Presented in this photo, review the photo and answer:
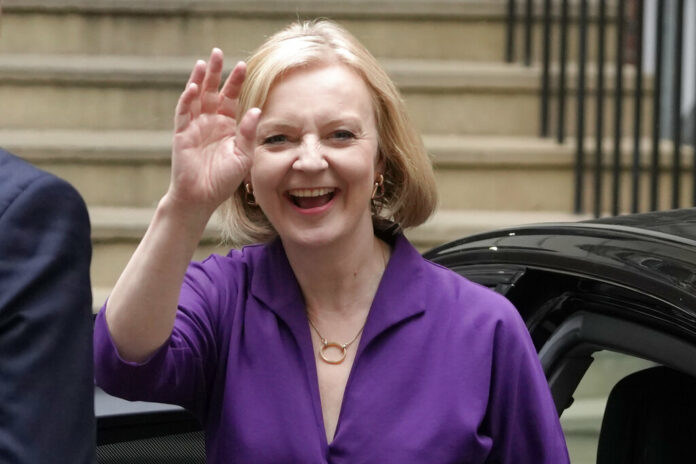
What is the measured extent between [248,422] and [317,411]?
10 centimetres

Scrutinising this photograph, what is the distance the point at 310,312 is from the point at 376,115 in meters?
0.34

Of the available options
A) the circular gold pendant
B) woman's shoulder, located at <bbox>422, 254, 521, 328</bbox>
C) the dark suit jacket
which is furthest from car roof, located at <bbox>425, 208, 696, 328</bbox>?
the dark suit jacket

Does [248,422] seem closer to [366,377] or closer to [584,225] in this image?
[366,377]

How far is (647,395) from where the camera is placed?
204 cm

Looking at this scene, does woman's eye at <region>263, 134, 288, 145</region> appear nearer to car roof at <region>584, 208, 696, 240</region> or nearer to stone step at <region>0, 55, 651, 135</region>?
car roof at <region>584, 208, 696, 240</region>

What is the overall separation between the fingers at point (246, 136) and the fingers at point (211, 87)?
5 centimetres

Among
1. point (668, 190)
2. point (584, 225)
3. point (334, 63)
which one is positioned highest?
point (334, 63)

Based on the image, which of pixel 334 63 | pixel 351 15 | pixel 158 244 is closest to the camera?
pixel 158 244

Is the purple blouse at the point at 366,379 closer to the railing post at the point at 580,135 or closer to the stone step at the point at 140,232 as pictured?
the stone step at the point at 140,232

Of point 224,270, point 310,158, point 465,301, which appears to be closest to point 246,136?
point 310,158

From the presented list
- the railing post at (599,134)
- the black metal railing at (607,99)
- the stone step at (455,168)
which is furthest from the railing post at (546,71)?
the railing post at (599,134)

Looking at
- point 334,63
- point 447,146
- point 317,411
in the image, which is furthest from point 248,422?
point 447,146

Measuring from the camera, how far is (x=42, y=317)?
1.13 m

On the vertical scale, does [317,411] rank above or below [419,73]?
below
